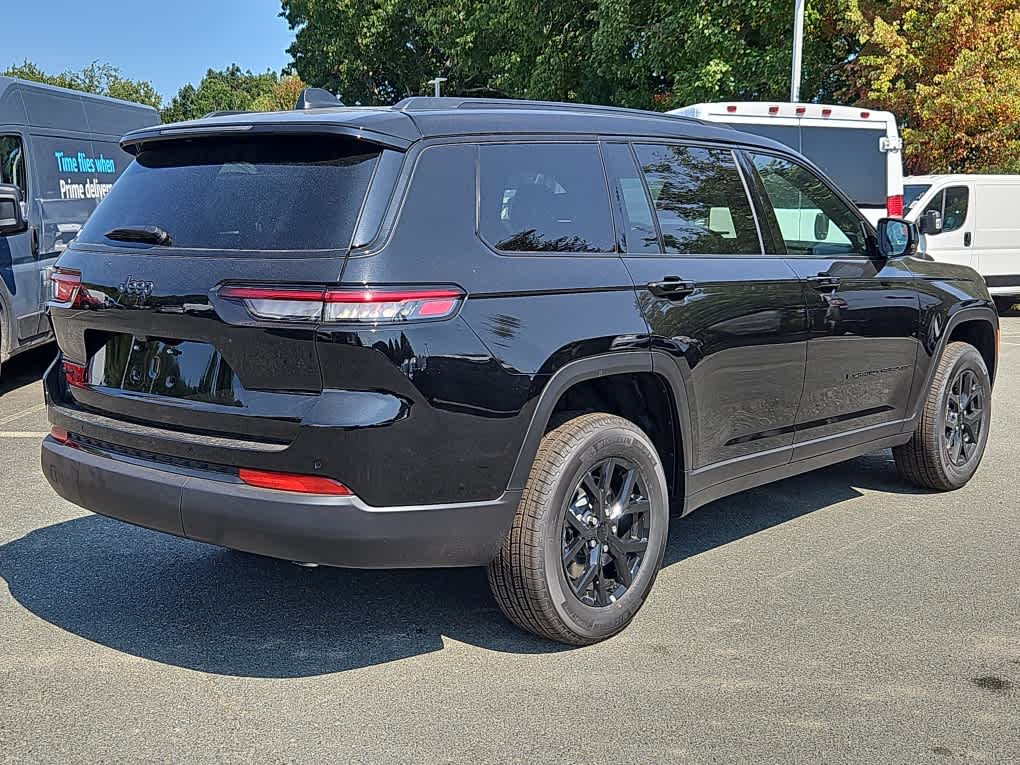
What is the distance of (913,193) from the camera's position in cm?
1552

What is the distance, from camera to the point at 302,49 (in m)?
48.7

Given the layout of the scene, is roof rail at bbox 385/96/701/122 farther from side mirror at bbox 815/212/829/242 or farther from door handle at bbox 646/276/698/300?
side mirror at bbox 815/212/829/242

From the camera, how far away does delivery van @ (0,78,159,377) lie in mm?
9000

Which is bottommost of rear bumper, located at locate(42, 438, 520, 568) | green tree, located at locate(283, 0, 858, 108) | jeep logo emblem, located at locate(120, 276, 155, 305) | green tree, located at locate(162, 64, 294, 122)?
rear bumper, located at locate(42, 438, 520, 568)

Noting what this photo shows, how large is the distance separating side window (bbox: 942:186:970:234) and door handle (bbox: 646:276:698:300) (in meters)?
12.5

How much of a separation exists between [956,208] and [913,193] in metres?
0.63

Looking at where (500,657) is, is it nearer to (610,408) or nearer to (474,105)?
(610,408)

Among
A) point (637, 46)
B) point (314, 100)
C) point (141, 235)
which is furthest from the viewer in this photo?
point (637, 46)

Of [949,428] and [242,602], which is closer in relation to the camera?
[242,602]

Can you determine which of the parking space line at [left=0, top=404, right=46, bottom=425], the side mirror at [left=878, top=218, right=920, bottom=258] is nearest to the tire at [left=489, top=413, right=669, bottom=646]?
the side mirror at [left=878, top=218, right=920, bottom=258]

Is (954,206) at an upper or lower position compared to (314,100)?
lower

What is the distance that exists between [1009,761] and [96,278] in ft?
10.4

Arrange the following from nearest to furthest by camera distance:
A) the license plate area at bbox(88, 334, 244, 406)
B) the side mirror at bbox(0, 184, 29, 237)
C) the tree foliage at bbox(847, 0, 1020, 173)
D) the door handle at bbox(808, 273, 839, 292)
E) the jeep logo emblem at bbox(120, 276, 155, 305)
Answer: the license plate area at bbox(88, 334, 244, 406), the jeep logo emblem at bbox(120, 276, 155, 305), the door handle at bbox(808, 273, 839, 292), the side mirror at bbox(0, 184, 29, 237), the tree foliage at bbox(847, 0, 1020, 173)

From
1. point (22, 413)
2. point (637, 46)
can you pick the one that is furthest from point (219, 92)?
point (22, 413)
